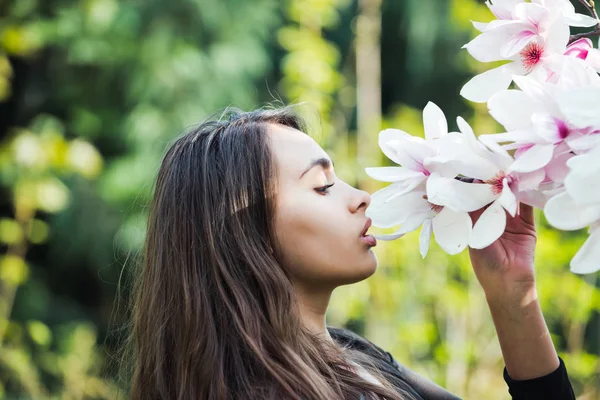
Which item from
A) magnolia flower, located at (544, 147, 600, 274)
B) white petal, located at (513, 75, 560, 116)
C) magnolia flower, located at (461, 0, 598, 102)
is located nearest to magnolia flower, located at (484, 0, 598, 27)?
magnolia flower, located at (461, 0, 598, 102)

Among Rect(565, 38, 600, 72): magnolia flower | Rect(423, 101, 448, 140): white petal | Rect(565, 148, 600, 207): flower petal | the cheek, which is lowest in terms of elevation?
the cheek

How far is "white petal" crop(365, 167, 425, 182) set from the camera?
78 cm

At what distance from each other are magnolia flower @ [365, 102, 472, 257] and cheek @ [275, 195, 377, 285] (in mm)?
275

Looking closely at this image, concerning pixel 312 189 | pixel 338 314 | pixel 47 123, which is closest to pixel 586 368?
pixel 338 314

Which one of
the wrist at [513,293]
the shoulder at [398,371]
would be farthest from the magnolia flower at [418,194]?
the shoulder at [398,371]

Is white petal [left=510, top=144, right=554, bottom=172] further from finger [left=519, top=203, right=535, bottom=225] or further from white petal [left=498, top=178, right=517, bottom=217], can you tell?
finger [left=519, top=203, right=535, bottom=225]

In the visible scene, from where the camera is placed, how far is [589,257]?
0.62 metres

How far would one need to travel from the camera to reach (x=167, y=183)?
1251 mm

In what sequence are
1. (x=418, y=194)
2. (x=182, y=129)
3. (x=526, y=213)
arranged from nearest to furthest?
(x=418, y=194) → (x=526, y=213) → (x=182, y=129)

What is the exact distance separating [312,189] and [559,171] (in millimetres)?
532

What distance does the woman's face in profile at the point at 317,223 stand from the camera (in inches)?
43.6

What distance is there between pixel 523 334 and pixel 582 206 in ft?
1.55

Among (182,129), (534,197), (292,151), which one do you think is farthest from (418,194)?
(182,129)

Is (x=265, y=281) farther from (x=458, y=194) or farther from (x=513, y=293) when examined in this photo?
(x=458, y=194)
